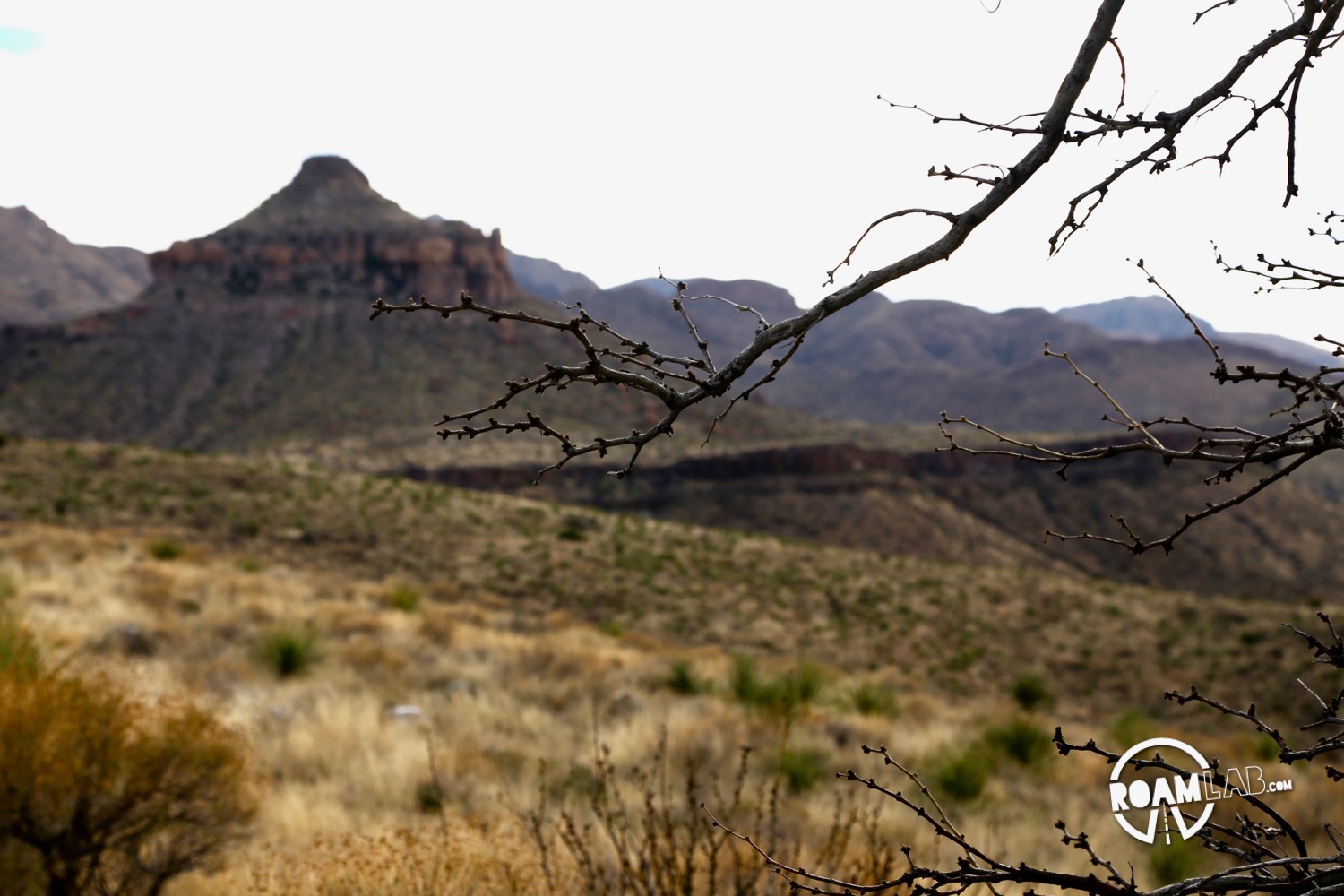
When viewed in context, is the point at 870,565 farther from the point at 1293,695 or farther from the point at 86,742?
the point at 86,742

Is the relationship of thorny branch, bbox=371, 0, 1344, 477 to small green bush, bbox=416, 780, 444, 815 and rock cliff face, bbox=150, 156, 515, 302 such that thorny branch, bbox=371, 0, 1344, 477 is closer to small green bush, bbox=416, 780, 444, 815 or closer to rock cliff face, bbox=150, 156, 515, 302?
small green bush, bbox=416, 780, 444, 815

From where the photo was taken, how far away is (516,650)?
10383 millimetres

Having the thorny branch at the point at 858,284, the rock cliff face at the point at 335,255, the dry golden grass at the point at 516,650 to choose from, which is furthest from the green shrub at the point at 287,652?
the rock cliff face at the point at 335,255

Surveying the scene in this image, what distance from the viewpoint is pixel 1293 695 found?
1820cm

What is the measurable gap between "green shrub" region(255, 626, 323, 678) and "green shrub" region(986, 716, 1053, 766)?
690 cm

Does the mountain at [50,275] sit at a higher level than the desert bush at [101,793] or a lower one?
higher

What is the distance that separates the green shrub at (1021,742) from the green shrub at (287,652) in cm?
690

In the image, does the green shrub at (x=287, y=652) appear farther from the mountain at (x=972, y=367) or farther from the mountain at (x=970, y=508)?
the mountain at (x=972, y=367)

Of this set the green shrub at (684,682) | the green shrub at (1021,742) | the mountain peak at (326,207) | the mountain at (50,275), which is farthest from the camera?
the mountain at (50,275)

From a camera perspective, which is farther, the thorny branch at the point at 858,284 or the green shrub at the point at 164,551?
the green shrub at the point at 164,551

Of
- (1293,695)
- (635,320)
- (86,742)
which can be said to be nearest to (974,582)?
(1293,695)

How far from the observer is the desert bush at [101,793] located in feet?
12.9

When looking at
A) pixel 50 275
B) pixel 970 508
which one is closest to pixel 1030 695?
pixel 970 508

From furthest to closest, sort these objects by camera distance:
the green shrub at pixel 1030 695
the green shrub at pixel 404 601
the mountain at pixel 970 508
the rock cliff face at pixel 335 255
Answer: the rock cliff face at pixel 335 255 < the mountain at pixel 970 508 < the green shrub at pixel 1030 695 < the green shrub at pixel 404 601
